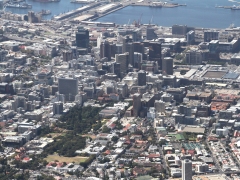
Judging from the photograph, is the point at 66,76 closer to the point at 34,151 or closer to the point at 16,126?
the point at 16,126

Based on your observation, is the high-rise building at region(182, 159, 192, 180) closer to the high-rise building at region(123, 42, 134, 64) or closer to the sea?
the high-rise building at region(123, 42, 134, 64)

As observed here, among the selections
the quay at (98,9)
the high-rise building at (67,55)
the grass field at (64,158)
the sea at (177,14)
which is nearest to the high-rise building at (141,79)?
the high-rise building at (67,55)

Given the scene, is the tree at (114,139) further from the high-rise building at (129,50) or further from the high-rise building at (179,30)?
the high-rise building at (179,30)

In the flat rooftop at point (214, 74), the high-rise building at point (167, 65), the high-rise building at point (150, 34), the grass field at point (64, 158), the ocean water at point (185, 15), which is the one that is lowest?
the grass field at point (64, 158)

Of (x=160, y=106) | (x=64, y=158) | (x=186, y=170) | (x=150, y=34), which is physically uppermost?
(x=150, y=34)

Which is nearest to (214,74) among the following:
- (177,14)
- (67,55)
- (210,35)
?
(210,35)

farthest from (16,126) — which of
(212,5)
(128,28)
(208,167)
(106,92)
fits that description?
(212,5)

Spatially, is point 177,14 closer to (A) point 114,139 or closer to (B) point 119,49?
(B) point 119,49
